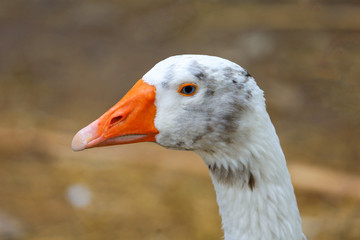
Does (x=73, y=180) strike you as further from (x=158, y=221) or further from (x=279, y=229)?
(x=279, y=229)

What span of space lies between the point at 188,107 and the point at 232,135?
0.22 metres

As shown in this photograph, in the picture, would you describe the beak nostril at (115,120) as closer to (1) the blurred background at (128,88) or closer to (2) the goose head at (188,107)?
(2) the goose head at (188,107)

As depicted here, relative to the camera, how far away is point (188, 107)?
194 cm

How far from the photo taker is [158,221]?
176 inches

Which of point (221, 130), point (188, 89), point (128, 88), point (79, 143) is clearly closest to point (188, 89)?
point (188, 89)

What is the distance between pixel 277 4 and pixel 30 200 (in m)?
4.83

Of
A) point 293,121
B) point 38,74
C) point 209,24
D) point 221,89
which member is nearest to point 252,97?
point 221,89

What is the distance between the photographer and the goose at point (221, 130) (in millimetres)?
1924

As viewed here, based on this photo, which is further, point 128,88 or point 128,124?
point 128,88

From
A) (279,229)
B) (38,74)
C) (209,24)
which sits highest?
(209,24)

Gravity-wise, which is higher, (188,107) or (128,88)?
(128,88)

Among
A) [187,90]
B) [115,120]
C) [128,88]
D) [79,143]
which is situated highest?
[128,88]

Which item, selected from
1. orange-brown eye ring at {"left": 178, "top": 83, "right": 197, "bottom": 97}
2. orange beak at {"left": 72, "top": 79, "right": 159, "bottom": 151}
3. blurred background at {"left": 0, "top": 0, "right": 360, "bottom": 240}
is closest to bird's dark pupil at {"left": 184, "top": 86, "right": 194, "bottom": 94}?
orange-brown eye ring at {"left": 178, "top": 83, "right": 197, "bottom": 97}

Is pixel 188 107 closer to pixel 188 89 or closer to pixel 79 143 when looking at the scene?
pixel 188 89
